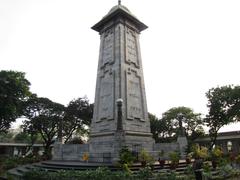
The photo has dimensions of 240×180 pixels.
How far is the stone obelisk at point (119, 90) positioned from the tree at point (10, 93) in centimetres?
1394

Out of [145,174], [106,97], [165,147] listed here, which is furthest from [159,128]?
[145,174]

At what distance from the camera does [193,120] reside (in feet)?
139

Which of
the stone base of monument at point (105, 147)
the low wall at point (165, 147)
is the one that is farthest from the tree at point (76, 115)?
the low wall at point (165, 147)

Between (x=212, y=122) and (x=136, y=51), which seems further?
(x=212, y=122)

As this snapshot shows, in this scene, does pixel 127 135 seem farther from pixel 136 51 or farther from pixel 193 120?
pixel 193 120

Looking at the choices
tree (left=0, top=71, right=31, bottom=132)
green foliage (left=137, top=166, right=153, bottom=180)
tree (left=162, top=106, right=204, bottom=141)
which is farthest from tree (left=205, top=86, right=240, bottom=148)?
tree (left=0, top=71, right=31, bottom=132)

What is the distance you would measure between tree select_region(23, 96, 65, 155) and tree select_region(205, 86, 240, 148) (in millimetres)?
26046

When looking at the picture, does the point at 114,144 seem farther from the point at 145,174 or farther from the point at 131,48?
the point at 131,48

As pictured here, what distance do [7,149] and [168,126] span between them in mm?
37315

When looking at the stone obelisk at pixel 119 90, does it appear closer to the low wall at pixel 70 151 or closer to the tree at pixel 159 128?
the low wall at pixel 70 151

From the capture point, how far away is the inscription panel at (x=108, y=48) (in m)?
20.9

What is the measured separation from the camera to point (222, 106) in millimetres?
32156

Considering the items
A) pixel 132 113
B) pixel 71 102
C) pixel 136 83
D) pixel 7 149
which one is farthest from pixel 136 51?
pixel 7 149

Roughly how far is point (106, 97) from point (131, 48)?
5.90 m
